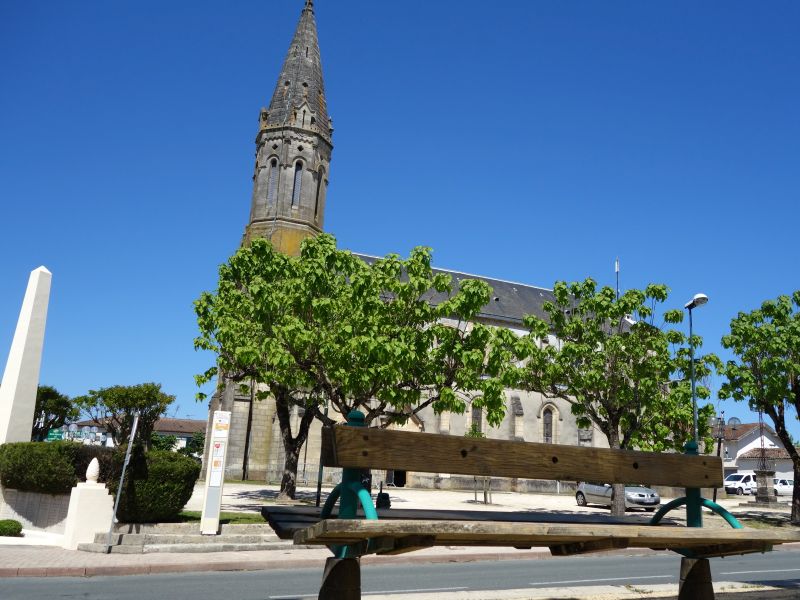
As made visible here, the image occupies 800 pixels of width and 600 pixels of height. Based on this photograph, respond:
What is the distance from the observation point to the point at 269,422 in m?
40.9

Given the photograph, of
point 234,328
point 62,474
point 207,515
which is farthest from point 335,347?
point 62,474

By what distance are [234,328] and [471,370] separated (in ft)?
27.9

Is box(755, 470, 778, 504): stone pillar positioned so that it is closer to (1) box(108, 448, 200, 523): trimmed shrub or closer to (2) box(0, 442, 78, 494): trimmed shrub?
(1) box(108, 448, 200, 523): trimmed shrub

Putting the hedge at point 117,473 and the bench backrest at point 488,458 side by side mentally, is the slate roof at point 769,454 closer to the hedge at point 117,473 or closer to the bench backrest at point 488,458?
the hedge at point 117,473

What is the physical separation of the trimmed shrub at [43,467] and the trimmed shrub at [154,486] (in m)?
1.83

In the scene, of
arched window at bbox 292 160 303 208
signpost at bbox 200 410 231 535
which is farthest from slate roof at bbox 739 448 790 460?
signpost at bbox 200 410 231 535

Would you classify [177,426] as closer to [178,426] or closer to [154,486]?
[178,426]

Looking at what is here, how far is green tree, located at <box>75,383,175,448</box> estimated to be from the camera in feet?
183

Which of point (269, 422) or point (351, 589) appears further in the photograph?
point (269, 422)

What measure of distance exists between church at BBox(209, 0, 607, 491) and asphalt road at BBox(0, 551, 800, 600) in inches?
1066

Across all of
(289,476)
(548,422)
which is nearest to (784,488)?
(548,422)

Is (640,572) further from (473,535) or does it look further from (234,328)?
(234,328)

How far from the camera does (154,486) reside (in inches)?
643

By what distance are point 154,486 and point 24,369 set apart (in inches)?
286
